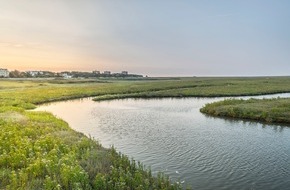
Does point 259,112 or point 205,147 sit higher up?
point 259,112

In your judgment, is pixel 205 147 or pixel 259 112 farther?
pixel 259 112

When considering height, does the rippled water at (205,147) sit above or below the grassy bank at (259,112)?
below

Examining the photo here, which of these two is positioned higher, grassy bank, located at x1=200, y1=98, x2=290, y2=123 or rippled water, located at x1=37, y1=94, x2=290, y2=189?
grassy bank, located at x1=200, y1=98, x2=290, y2=123

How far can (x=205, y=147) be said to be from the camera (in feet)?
70.4

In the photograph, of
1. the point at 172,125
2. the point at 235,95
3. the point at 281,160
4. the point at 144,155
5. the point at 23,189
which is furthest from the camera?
the point at 235,95

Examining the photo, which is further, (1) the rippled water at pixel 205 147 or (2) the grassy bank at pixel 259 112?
(2) the grassy bank at pixel 259 112

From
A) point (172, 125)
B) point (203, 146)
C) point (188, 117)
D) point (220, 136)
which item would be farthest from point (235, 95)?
point (203, 146)

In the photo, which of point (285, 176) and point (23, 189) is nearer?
point (23, 189)

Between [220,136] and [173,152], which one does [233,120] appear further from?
[173,152]

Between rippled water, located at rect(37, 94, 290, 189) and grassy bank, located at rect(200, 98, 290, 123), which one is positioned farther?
grassy bank, located at rect(200, 98, 290, 123)

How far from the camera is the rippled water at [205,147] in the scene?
50.3ft

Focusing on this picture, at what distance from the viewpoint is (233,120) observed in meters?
34.0

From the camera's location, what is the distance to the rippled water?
604 inches

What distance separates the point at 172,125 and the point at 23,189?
69.2ft
